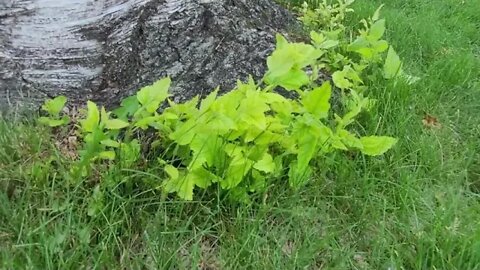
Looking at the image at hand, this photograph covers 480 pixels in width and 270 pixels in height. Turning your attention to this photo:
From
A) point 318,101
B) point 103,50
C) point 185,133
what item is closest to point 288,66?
point 318,101

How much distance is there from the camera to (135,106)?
7.68ft

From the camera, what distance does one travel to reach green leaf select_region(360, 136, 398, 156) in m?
2.54

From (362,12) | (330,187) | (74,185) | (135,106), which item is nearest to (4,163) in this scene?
(74,185)

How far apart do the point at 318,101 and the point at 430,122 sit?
996mm

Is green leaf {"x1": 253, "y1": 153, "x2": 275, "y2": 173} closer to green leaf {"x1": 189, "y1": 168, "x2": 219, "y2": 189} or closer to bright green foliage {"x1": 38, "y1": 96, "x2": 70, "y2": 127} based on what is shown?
green leaf {"x1": 189, "y1": 168, "x2": 219, "y2": 189}

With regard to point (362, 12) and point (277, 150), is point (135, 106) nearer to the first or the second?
point (277, 150)

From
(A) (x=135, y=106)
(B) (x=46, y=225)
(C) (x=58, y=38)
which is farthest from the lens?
(C) (x=58, y=38)

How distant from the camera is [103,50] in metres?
2.75

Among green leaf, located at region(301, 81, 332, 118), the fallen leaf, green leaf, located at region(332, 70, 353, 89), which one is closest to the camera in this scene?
green leaf, located at region(301, 81, 332, 118)

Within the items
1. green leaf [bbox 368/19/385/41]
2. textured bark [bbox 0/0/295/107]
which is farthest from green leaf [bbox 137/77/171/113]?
green leaf [bbox 368/19/385/41]

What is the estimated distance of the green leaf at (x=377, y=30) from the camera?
10.2 ft

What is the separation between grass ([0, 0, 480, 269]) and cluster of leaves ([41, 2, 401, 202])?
8cm

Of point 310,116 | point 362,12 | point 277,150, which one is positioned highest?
point 310,116

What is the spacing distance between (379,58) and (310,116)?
103 cm
